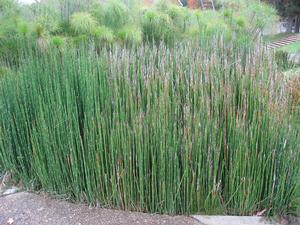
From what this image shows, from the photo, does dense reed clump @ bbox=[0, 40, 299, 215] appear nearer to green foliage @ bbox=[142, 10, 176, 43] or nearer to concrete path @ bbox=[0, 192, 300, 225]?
concrete path @ bbox=[0, 192, 300, 225]

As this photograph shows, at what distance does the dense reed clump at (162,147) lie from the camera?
6.10 feet

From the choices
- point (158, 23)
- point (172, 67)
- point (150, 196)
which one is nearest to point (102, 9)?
point (158, 23)

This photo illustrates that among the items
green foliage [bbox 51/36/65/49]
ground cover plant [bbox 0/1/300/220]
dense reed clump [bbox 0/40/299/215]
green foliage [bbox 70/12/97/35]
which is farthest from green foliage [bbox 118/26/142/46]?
dense reed clump [bbox 0/40/299/215]

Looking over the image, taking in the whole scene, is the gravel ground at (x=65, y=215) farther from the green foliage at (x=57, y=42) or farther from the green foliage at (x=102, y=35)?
→ the green foliage at (x=102, y=35)

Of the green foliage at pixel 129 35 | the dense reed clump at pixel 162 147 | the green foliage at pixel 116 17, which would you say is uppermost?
the green foliage at pixel 116 17

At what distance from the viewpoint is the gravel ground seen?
182cm

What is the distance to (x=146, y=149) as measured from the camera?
188cm

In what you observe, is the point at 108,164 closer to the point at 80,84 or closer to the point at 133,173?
the point at 133,173

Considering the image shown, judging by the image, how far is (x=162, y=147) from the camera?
6.03ft

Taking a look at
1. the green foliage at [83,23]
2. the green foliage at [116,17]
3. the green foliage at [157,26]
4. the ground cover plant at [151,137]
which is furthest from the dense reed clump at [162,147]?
the green foliage at [157,26]

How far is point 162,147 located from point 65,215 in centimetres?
57

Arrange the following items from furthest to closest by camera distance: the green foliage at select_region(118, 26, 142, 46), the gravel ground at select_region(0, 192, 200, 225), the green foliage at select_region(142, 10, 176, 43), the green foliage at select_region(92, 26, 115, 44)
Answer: the green foliage at select_region(142, 10, 176, 43) < the green foliage at select_region(118, 26, 142, 46) < the green foliage at select_region(92, 26, 115, 44) < the gravel ground at select_region(0, 192, 200, 225)

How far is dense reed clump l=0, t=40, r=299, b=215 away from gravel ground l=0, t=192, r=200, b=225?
0.23ft

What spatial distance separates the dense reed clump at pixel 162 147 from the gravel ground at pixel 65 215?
0.07m
